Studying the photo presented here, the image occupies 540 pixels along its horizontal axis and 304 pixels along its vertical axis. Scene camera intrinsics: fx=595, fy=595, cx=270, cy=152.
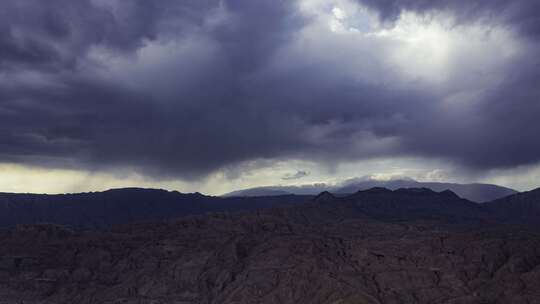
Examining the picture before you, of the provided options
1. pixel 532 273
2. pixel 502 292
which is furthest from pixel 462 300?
pixel 532 273

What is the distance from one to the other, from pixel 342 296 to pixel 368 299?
8.66m

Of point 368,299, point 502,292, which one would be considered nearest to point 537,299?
point 502,292

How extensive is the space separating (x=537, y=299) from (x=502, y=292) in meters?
11.4

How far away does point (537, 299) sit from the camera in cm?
18750

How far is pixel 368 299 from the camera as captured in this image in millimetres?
195875

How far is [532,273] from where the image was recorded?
199500mm

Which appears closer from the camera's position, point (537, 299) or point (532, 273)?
point (537, 299)

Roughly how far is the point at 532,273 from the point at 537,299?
1381 centimetres

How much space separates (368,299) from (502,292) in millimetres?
44142

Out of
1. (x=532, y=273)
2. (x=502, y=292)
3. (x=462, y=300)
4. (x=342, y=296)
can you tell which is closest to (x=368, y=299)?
(x=342, y=296)

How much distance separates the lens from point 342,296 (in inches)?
7815

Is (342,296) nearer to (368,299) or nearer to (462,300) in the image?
(368,299)

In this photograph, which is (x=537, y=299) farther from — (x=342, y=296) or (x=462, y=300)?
(x=342, y=296)

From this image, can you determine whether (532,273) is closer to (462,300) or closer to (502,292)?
(502,292)
